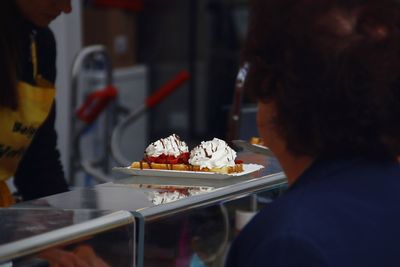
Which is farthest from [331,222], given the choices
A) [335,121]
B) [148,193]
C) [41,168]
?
[41,168]

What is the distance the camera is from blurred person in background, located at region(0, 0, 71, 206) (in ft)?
7.04

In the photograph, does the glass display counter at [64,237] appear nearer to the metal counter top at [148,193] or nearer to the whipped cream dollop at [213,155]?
the metal counter top at [148,193]

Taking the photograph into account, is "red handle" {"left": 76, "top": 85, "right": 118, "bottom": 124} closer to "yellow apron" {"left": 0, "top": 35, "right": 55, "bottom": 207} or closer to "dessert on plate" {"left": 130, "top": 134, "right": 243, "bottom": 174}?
"yellow apron" {"left": 0, "top": 35, "right": 55, "bottom": 207}

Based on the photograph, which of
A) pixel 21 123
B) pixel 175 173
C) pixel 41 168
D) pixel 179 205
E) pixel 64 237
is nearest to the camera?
pixel 64 237

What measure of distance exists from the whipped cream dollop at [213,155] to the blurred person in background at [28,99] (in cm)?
49

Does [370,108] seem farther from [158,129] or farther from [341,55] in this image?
[158,129]

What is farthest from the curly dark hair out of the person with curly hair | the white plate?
the white plate

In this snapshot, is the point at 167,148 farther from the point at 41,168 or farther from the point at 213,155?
the point at 41,168

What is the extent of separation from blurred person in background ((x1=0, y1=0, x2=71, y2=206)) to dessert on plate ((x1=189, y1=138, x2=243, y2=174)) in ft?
1.62

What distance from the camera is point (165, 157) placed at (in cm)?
196

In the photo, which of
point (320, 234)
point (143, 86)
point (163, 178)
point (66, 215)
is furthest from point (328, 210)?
point (143, 86)

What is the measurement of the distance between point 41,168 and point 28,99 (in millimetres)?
229

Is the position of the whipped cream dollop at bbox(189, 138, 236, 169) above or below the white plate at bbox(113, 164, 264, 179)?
above

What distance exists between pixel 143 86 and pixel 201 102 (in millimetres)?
849
